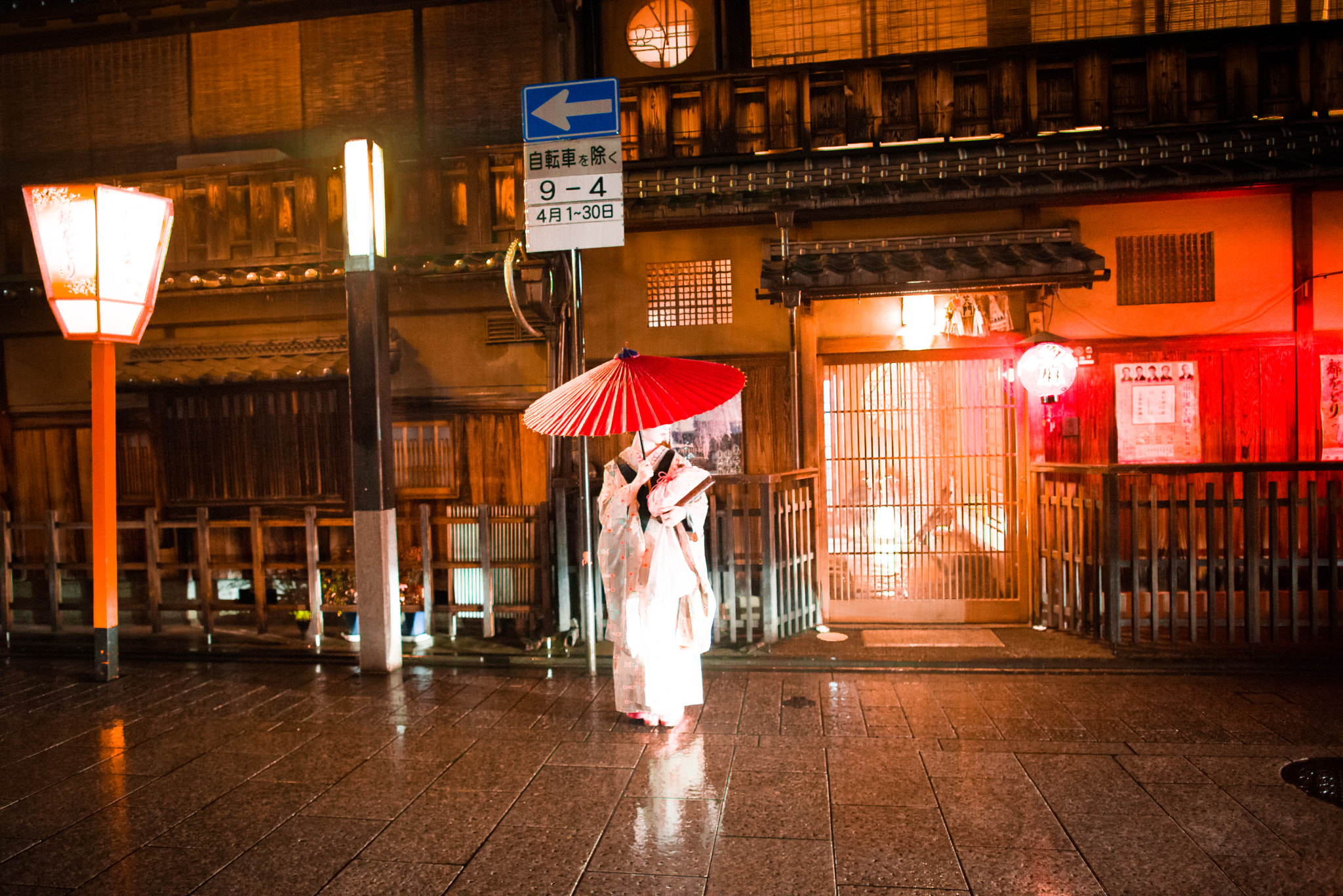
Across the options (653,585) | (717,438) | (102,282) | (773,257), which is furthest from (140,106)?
(653,585)

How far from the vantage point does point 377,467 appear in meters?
7.88

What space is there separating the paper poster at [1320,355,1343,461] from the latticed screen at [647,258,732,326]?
689 cm

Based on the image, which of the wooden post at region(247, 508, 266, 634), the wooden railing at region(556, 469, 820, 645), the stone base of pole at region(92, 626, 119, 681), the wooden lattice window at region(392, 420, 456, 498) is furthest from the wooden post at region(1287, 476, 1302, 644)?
the stone base of pole at region(92, 626, 119, 681)

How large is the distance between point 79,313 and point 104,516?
6.77 ft

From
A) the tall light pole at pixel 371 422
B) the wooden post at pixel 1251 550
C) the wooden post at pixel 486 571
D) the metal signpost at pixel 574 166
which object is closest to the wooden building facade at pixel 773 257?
the wooden post at pixel 486 571

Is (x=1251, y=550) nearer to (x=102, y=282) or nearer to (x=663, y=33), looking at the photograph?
(x=663, y=33)

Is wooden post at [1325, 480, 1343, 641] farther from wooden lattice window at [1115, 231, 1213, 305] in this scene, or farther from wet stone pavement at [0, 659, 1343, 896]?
wooden lattice window at [1115, 231, 1213, 305]

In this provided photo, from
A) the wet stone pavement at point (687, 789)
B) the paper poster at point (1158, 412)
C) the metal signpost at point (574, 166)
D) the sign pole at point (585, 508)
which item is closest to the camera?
the wet stone pavement at point (687, 789)

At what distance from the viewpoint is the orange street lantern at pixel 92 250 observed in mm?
7309

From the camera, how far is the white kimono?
6199mm

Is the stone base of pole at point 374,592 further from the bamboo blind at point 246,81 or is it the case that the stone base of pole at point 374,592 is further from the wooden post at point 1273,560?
the wooden post at point 1273,560

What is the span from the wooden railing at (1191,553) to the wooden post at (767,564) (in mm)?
3301

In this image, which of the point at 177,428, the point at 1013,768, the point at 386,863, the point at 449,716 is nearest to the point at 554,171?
the point at 449,716

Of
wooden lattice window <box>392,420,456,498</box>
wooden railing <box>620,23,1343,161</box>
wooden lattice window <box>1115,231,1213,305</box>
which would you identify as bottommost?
wooden lattice window <box>392,420,456,498</box>
